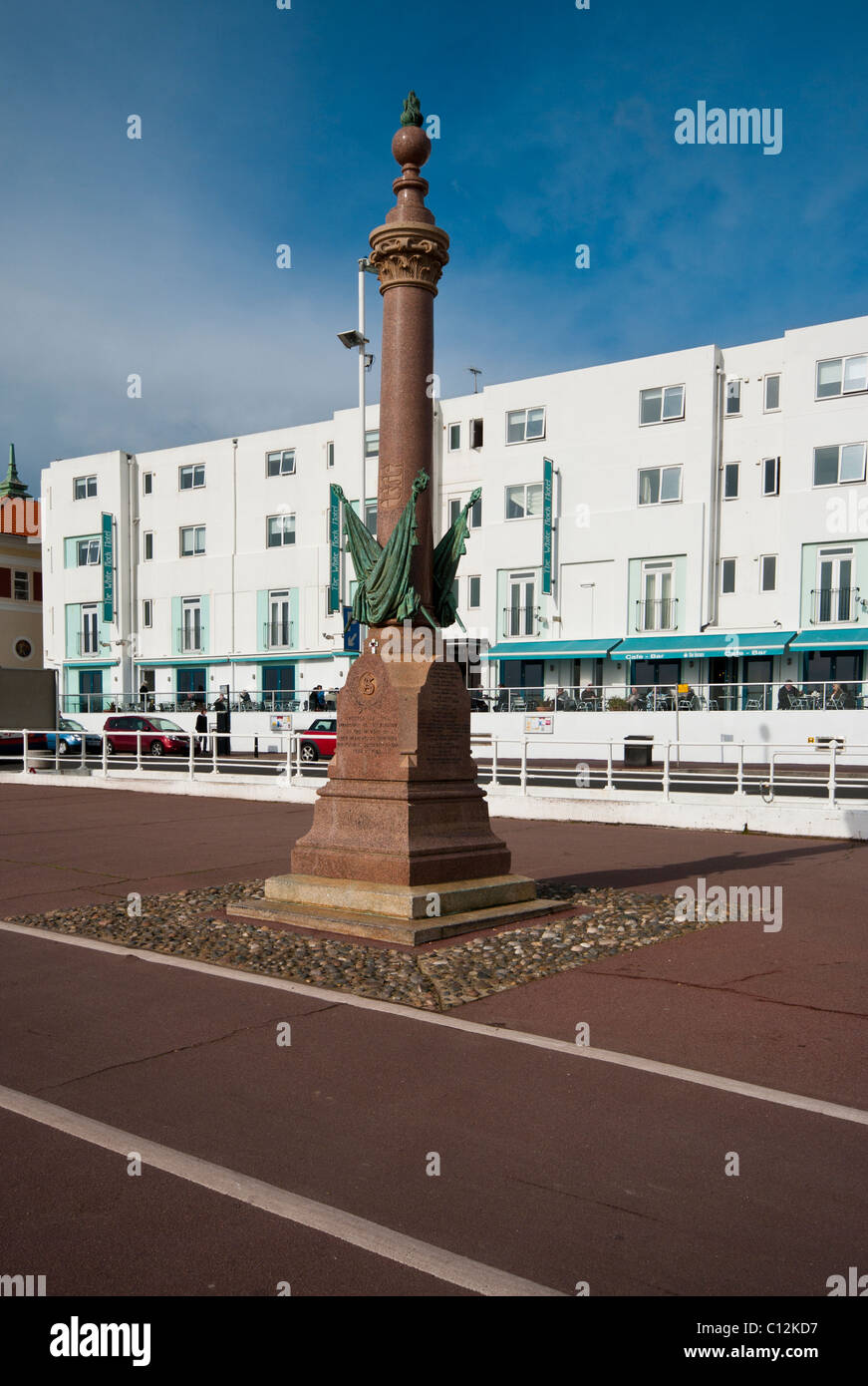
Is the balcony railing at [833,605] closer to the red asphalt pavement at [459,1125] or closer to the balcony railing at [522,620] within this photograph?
the balcony railing at [522,620]

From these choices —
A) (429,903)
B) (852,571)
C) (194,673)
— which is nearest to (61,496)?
(194,673)

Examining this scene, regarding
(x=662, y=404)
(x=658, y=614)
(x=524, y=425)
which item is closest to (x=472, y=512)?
(x=524, y=425)

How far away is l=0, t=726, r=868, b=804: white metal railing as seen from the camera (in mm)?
17781

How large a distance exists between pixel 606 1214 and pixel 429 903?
15.6 feet

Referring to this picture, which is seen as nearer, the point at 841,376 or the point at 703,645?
the point at 841,376

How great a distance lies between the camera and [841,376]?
33500 mm

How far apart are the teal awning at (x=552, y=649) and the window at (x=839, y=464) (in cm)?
835

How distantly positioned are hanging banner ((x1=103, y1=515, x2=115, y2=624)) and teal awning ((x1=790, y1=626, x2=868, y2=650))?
30.0 meters

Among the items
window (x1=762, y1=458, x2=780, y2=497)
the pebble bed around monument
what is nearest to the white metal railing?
the pebble bed around monument

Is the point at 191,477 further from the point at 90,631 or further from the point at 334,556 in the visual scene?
the point at 334,556

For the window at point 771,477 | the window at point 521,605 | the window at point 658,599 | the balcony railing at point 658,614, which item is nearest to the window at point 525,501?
the window at point 521,605

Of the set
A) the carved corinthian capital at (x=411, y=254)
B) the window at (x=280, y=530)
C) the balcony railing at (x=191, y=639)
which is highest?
the window at (x=280, y=530)

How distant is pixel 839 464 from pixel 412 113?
88.8 feet

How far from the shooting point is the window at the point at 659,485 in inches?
1430
